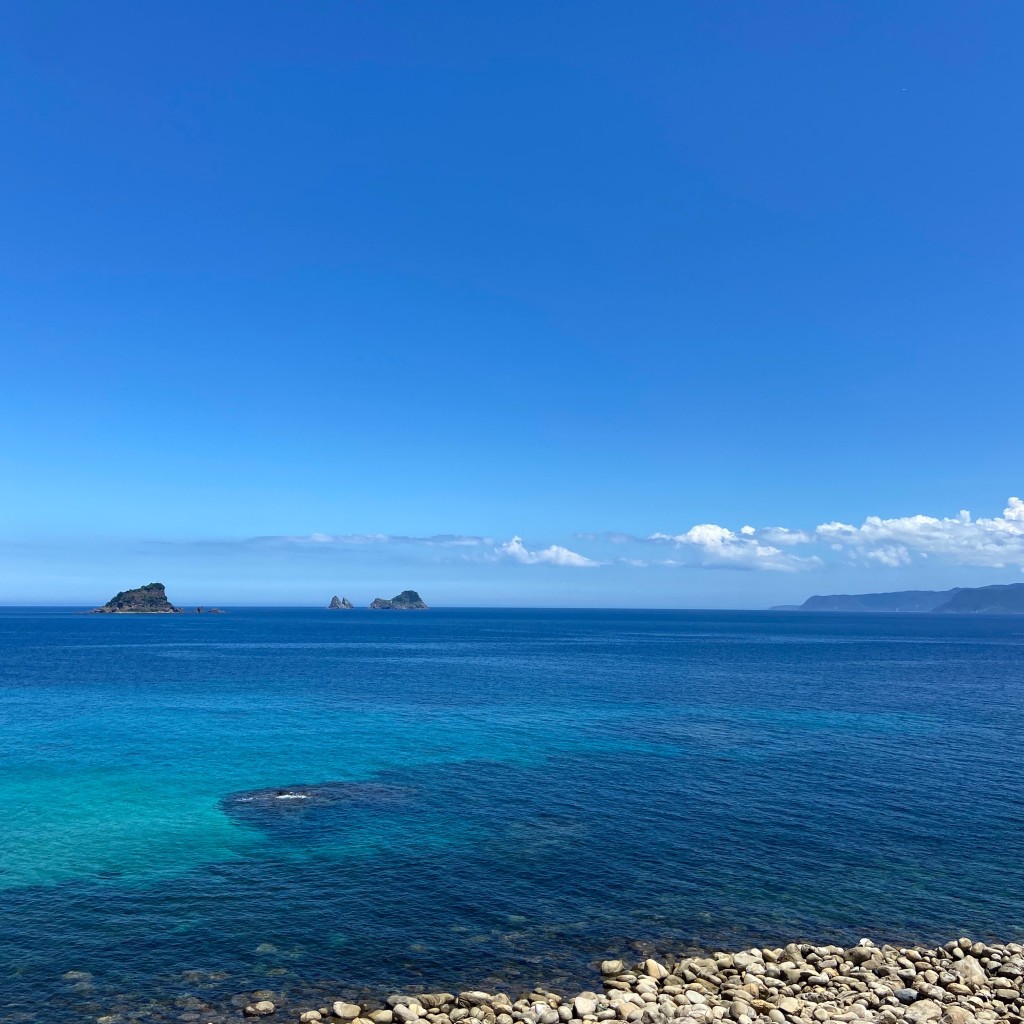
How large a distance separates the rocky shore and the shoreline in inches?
1.5

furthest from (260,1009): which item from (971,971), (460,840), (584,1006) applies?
(971,971)

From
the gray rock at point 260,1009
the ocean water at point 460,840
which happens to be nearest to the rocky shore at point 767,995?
the gray rock at point 260,1009

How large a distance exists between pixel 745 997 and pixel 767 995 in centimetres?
118

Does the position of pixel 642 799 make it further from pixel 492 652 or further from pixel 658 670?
pixel 492 652

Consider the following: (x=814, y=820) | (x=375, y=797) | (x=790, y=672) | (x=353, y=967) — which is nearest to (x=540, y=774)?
(x=375, y=797)

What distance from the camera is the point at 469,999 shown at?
26.4 meters

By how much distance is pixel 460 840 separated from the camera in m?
43.2

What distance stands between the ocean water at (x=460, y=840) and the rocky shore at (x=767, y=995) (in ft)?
5.62

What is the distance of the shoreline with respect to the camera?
24.9 metres

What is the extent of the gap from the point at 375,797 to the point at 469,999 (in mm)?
27035

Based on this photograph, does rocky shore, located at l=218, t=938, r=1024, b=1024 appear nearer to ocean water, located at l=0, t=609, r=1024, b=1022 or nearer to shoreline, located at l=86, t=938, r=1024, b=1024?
shoreline, located at l=86, t=938, r=1024, b=1024

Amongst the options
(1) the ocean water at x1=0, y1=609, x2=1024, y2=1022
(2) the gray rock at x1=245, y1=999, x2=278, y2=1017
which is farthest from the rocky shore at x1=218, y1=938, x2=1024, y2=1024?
(1) the ocean water at x1=0, y1=609, x2=1024, y2=1022

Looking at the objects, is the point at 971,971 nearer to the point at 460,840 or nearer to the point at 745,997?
the point at 745,997

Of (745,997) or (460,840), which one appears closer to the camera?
(745,997)
